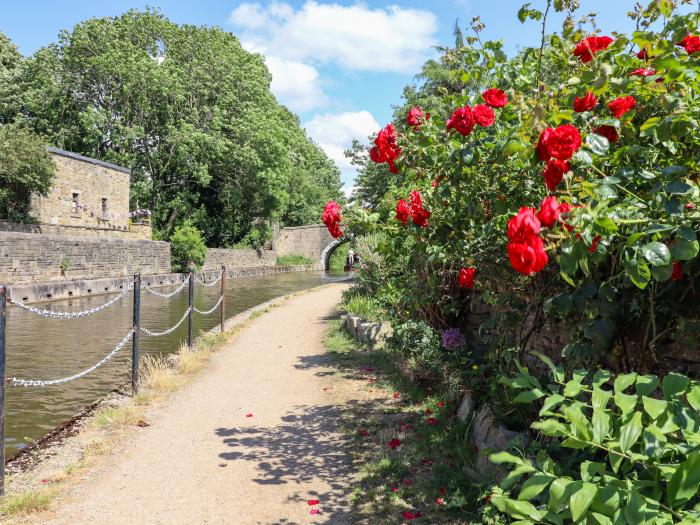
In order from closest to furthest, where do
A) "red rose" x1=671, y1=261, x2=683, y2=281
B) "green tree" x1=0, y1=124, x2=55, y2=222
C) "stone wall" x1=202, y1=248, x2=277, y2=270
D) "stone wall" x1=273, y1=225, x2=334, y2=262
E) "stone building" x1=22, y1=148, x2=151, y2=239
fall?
"red rose" x1=671, y1=261, x2=683, y2=281 → "green tree" x1=0, y1=124, x2=55, y2=222 → "stone building" x1=22, y1=148, x2=151, y2=239 → "stone wall" x1=202, y1=248, x2=277, y2=270 → "stone wall" x1=273, y1=225, x2=334, y2=262

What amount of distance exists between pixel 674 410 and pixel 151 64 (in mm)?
30698

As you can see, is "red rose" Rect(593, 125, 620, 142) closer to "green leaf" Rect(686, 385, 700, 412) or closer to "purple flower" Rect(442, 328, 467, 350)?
"green leaf" Rect(686, 385, 700, 412)

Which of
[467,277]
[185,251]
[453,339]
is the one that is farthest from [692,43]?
[185,251]

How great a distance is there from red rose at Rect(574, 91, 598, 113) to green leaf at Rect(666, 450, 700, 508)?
55.7 inches

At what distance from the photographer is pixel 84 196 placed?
2595cm

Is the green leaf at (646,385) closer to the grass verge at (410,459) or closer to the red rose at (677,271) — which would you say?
the red rose at (677,271)

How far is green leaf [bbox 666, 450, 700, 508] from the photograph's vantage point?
4.41ft

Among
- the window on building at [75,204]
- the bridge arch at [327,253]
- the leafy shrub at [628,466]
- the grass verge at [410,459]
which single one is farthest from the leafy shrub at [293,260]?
the leafy shrub at [628,466]

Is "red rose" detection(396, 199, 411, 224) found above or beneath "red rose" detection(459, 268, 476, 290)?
above

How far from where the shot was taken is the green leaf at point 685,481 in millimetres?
1344

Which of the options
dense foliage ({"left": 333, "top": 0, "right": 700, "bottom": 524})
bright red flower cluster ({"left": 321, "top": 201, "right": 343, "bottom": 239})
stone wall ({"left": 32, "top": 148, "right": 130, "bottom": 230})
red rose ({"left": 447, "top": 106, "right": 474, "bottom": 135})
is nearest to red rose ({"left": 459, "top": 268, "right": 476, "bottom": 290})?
dense foliage ({"left": 333, "top": 0, "right": 700, "bottom": 524})

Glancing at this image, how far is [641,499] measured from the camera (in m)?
1.42

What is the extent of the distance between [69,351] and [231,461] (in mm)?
5977

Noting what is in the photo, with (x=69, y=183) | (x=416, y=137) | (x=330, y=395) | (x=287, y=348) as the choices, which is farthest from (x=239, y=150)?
(x=416, y=137)
